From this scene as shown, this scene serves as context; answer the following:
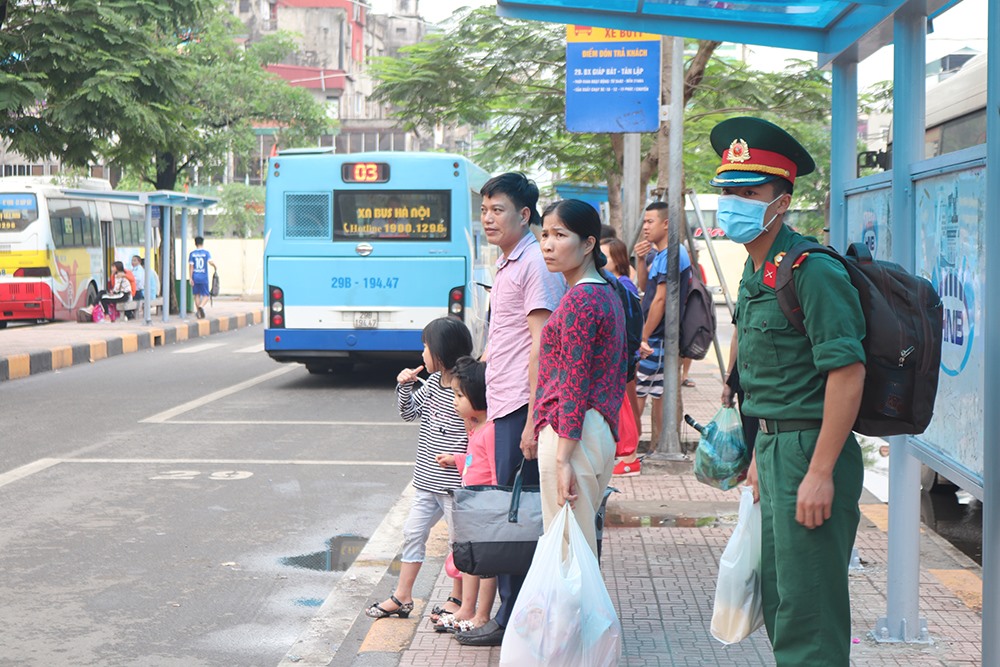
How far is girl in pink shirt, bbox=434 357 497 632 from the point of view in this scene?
491 cm

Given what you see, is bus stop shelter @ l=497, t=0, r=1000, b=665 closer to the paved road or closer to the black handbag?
the black handbag

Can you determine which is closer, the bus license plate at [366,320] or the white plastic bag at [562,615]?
the white plastic bag at [562,615]

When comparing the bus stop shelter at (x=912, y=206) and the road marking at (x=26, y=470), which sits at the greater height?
the bus stop shelter at (x=912, y=206)

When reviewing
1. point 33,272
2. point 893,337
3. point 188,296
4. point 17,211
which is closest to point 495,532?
point 893,337

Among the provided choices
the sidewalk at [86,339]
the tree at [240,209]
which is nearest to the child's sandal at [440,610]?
the sidewalk at [86,339]

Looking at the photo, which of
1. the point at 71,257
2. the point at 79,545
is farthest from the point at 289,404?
the point at 71,257

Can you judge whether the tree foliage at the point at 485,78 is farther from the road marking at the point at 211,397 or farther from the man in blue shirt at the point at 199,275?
the man in blue shirt at the point at 199,275

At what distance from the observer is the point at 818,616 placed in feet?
11.0

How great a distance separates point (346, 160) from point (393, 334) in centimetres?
217

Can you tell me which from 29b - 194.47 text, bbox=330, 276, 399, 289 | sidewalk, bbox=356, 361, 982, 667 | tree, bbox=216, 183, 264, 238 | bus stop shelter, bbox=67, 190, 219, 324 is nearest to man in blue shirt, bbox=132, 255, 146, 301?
bus stop shelter, bbox=67, 190, 219, 324

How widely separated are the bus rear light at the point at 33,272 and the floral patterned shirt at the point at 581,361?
23508 millimetres

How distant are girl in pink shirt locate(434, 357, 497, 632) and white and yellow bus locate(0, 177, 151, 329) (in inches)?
820

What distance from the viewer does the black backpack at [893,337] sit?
3.20m

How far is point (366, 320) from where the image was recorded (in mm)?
14766
